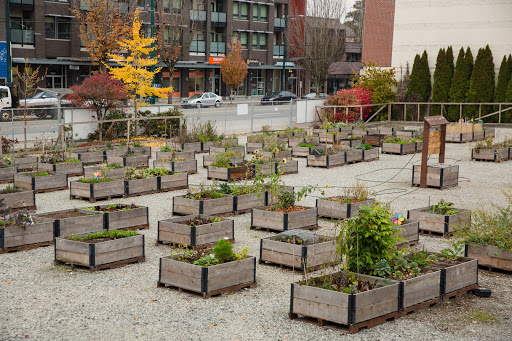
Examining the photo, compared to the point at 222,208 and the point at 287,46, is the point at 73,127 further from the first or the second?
the point at 287,46

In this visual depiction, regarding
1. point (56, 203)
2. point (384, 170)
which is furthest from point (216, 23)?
point (56, 203)

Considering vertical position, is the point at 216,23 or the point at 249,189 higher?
the point at 216,23

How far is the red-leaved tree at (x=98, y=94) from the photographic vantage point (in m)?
27.6

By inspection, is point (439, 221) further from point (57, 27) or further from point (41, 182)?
point (57, 27)

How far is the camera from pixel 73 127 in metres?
27.2

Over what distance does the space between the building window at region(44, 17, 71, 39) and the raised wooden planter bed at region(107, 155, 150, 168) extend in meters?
38.0

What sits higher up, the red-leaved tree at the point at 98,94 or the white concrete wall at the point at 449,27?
the white concrete wall at the point at 449,27

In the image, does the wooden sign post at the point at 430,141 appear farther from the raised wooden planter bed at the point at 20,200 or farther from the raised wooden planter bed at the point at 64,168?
the raised wooden planter bed at the point at 20,200

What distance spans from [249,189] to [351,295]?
25.1ft

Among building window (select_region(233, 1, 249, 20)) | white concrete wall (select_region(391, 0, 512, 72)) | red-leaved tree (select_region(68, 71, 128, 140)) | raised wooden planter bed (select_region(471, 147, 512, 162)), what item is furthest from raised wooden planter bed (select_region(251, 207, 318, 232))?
building window (select_region(233, 1, 249, 20))

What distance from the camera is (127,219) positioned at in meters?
13.3

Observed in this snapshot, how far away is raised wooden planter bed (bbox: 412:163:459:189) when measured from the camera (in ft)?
62.4

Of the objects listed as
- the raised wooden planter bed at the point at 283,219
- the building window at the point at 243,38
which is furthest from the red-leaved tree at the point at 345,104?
the building window at the point at 243,38

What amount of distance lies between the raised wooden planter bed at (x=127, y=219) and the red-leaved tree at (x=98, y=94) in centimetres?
1454
